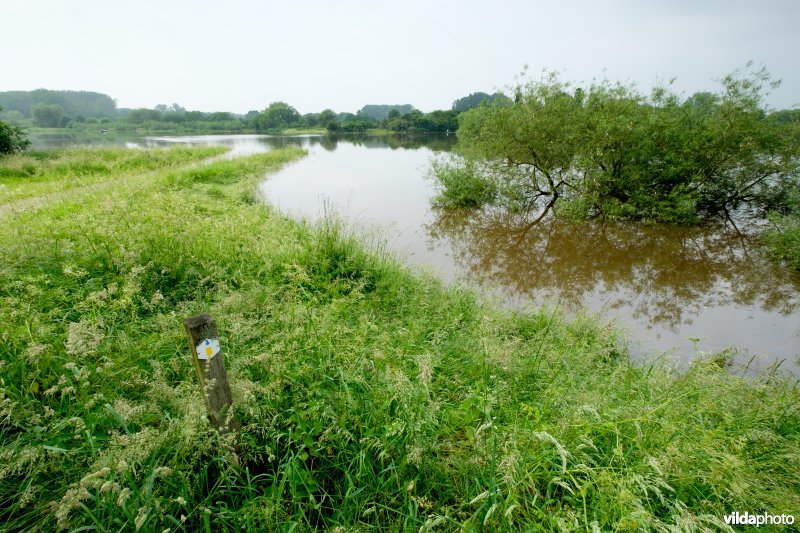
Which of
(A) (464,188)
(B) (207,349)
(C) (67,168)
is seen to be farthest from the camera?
(A) (464,188)

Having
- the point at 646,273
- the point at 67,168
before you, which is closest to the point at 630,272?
the point at 646,273

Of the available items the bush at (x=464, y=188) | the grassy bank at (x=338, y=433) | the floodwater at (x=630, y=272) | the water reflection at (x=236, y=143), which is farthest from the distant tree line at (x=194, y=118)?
the grassy bank at (x=338, y=433)

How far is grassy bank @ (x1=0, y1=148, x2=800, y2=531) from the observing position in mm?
1721

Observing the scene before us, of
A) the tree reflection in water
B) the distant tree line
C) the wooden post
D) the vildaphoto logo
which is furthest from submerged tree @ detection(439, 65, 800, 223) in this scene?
the distant tree line

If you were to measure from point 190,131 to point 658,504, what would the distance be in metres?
92.4

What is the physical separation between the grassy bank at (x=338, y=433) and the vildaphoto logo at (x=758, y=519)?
60 mm

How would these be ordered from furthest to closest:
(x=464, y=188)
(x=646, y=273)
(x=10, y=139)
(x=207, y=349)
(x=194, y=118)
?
1. (x=194, y=118)
2. (x=10, y=139)
3. (x=464, y=188)
4. (x=646, y=273)
5. (x=207, y=349)

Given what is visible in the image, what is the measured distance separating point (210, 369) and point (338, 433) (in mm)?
847

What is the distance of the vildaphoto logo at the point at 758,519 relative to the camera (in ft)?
5.77

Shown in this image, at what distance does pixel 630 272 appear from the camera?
304 inches

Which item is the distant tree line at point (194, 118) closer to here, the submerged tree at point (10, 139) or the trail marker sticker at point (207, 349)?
the submerged tree at point (10, 139)

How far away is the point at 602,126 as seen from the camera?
975 centimetres

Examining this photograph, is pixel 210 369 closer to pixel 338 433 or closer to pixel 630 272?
pixel 338 433

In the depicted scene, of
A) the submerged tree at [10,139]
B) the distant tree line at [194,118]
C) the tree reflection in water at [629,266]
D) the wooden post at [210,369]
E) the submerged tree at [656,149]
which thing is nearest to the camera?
the wooden post at [210,369]
